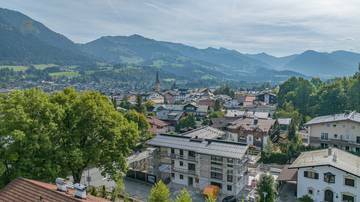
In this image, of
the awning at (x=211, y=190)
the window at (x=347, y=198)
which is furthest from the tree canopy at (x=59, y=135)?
the window at (x=347, y=198)

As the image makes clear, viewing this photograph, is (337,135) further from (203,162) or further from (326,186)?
(203,162)

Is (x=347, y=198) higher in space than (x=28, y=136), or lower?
lower

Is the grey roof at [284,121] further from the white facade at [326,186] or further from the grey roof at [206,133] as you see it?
the white facade at [326,186]

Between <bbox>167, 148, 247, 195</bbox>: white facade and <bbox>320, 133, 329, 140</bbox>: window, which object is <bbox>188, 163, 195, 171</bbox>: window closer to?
<bbox>167, 148, 247, 195</bbox>: white facade

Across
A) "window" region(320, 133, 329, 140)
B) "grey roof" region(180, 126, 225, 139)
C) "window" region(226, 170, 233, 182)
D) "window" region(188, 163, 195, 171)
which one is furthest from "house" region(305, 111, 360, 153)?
"window" region(188, 163, 195, 171)

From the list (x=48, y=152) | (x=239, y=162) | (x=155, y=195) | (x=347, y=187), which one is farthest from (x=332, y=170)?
(x=48, y=152)

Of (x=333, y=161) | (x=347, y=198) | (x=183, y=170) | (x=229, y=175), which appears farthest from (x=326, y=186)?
(x=183, y=170)
